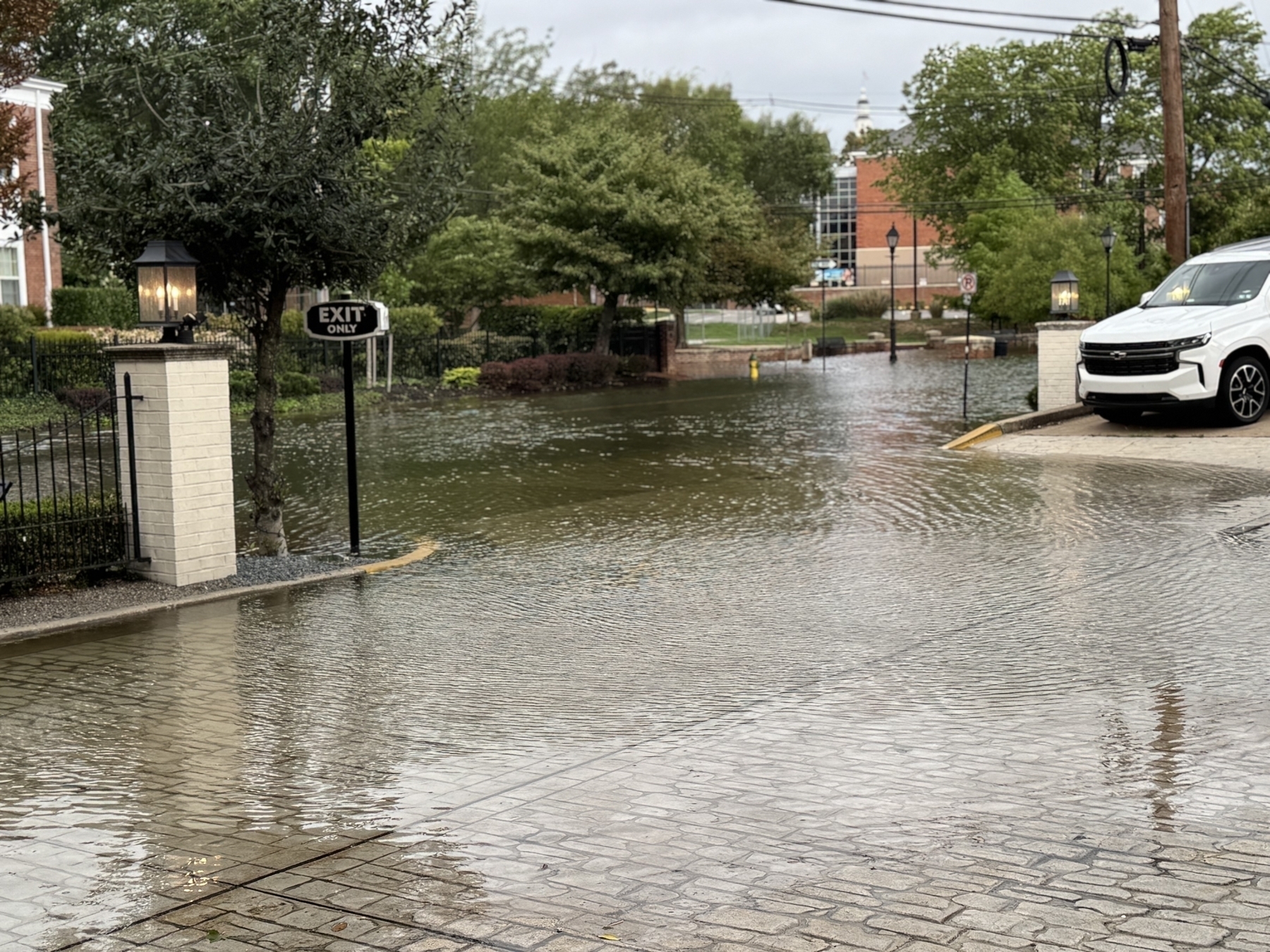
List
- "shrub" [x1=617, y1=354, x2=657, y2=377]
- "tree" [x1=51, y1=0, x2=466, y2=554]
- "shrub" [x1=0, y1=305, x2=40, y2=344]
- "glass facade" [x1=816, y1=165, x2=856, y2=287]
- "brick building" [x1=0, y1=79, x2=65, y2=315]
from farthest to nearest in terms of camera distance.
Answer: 1. "glass facade" [x1=816, y1=165, x2=856, y2=287]
2. "shrub" [x1=617, y1=354, x2=657, y2=377]
3. "brick building" [x1=0, y1=79, x2=65, y2=315]
4. "shrub" [x1=0, y1=305, x2=40, y2=344]
5. "tree" [x1=51, y1=0, x2=466, y2=554]

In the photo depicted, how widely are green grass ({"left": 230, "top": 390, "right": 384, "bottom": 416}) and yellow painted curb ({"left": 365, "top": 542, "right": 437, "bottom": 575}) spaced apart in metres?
16.8

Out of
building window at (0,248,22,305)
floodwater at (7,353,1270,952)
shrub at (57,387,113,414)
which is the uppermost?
building window at (0,248,22,305)

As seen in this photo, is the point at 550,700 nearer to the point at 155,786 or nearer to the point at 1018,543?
the point at 155,786

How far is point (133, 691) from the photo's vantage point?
25.8 ft

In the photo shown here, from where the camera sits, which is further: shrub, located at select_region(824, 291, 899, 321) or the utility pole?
shrub, located at select_region(824, 291, 899, 321)

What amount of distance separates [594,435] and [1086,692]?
1610 cm

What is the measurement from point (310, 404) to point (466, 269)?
14.9 m

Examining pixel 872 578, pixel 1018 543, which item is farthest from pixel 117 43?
pixel 1018 543

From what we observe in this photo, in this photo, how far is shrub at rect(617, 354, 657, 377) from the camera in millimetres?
41062

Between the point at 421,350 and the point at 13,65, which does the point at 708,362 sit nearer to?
the point at 421,350

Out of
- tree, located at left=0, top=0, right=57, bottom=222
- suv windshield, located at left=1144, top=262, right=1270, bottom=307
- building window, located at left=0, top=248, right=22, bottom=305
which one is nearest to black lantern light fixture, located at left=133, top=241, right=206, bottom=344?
tree, located at left=0, top=0, right=57, bottom=222

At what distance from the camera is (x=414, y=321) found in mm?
38750

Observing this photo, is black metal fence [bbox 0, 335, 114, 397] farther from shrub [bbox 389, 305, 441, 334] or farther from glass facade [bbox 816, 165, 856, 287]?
glass facade [bbox 816, 165, 856, 287]

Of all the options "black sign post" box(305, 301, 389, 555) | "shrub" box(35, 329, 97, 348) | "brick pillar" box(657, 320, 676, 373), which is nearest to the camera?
"black sign post" box(305, 301, 389, 555)
